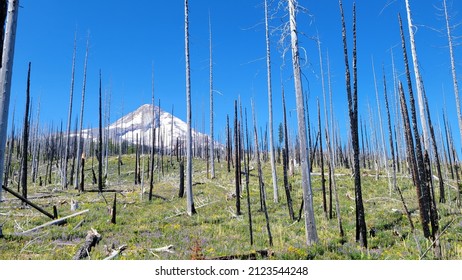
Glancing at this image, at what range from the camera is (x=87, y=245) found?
9234mm

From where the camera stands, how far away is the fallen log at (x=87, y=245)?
8.45 m

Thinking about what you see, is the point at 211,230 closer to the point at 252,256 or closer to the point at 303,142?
the point at 252,256

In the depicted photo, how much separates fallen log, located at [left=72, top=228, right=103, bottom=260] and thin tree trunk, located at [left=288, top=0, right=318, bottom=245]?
6490 millimetres

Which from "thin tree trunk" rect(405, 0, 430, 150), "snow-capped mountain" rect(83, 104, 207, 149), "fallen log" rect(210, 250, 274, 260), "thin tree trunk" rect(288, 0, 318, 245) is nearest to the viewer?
"fallen log" rect(210, 250, 274, 260)

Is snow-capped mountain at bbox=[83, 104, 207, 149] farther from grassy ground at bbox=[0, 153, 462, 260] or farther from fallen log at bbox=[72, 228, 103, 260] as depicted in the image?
fallen log at bbox=[72, 228, 103, 260]

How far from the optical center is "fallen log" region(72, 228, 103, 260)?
8.45 m

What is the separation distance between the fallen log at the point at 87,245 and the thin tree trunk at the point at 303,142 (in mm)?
6490

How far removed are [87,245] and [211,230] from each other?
4.78m

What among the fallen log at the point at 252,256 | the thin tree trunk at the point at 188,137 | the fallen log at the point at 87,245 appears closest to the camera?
the fallen log at the point at 252,256

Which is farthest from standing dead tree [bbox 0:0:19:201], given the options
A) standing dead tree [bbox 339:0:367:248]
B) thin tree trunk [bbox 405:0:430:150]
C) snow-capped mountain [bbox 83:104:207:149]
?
snow-capped mountain [bbox 83:104:207:149]

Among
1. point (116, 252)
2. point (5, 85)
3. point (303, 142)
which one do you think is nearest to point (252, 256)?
point (303, 142)

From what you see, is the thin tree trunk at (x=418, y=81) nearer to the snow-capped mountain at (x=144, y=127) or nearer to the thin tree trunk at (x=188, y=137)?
the thin tree trunk at (x=188, y=137)

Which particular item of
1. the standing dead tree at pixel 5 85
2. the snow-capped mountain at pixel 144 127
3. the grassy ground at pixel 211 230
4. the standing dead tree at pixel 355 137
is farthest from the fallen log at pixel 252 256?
the snow-capped mountain at pixel 144 127

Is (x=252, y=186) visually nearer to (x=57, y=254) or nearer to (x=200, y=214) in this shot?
(x=200, y=214)
